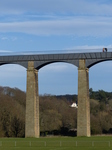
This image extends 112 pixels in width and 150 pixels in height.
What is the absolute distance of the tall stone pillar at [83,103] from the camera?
190 feet

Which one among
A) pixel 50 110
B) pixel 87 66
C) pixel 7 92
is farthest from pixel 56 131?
pixel 7 92

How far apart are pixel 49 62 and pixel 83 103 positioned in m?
6.95

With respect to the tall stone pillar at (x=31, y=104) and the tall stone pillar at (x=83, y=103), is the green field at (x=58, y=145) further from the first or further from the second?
the tall stone pillar at (x=31, y=104)

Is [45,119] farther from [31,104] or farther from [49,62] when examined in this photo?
[49,62]

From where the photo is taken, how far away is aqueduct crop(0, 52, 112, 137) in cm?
5809

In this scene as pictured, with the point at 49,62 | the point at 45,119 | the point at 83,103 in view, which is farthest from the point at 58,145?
the point at 45,119

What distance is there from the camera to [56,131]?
73.7m

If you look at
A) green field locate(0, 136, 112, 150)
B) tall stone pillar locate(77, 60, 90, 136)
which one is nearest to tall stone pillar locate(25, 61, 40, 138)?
tall stone pillar locate(77, 60, 90, 136)

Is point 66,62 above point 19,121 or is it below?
above

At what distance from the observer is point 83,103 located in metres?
58.2

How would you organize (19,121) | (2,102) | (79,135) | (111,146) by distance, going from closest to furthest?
(111,146) < (79,135) < (19,121) < (2,102)

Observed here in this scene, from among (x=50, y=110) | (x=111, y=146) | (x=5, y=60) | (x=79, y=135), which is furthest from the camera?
(x=50, y=110)

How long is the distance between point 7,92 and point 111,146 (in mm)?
54503

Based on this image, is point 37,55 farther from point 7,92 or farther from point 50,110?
point 7,92
